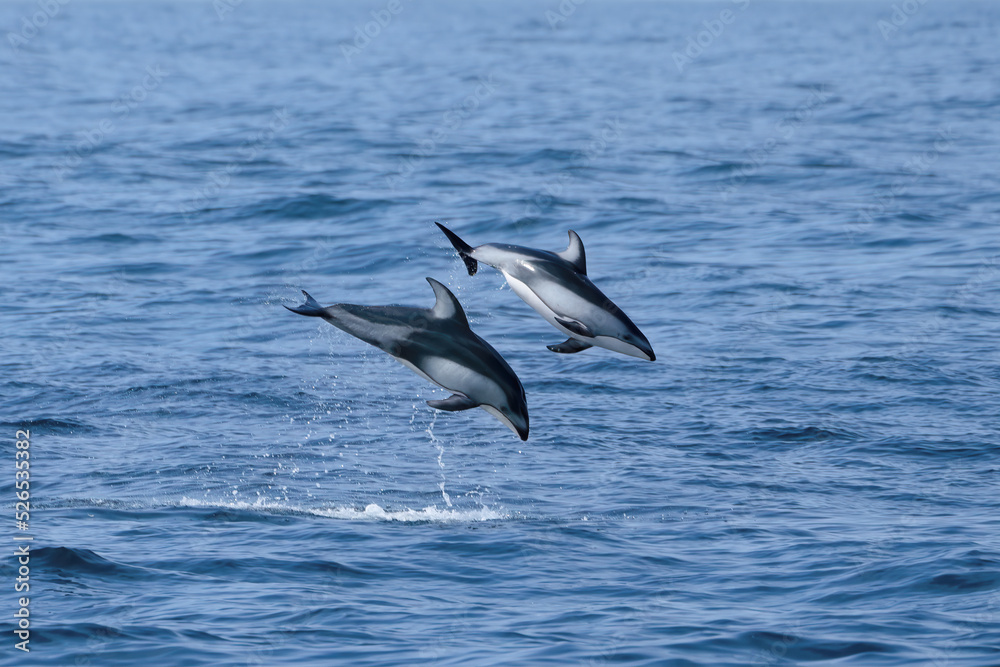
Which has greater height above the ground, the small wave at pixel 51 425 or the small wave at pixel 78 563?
the small wave at pixel 78 563

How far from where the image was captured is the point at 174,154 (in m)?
42.1

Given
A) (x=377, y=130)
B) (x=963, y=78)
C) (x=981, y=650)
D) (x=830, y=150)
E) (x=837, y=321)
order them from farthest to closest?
(x=963, y=78), (x=377, y=130), (x=830, y=150), (x=837, y=321), (x=981, y=650)

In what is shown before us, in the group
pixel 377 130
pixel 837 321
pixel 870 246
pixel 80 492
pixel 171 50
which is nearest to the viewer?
pixel 80 492

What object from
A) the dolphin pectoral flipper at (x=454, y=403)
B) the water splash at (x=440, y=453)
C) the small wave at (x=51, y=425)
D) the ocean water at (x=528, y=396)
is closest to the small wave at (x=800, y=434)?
the ocean water at (x=528, y=396)

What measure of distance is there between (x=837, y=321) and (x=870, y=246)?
571cm

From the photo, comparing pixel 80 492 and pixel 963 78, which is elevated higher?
pixel 963 78

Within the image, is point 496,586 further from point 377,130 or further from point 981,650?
point 377,130

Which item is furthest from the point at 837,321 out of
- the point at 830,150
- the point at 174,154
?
the point at 174,154

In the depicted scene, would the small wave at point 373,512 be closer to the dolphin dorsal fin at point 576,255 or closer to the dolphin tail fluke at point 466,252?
the dolphin dorsal fin at point 576,255

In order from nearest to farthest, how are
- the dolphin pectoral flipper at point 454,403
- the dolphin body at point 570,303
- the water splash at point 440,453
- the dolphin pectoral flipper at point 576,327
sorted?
the dolphin pectoral flipper at point 454,403
the dolphin pectoral flipper at point 576,327
the dolphin body at point 570,303
the water splash at point 440,453

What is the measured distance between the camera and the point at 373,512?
16516 mm

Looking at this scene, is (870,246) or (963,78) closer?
(870,246)

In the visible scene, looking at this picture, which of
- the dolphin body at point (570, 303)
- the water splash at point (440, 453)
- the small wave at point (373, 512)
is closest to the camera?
the dolphin body at point (570, 303)

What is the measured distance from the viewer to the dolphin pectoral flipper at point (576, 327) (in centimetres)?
1062
